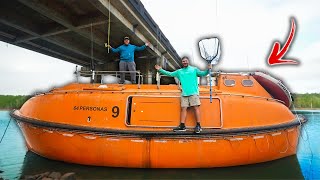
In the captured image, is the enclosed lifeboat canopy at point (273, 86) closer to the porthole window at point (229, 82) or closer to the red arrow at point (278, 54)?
the red arrow at point (278, 54)

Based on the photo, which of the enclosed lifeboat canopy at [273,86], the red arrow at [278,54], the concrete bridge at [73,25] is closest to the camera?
the red arrow at [278,54]

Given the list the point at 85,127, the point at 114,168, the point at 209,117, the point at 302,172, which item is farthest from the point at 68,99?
the point at 302,172

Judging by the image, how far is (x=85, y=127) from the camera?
19.7ft

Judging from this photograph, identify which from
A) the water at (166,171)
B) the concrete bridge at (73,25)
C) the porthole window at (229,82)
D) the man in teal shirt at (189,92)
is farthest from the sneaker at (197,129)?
the concrete bridge at (73,25)

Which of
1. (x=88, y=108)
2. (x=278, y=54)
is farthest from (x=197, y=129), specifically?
(x=278, y=54)

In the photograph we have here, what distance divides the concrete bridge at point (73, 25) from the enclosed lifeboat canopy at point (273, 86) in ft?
15.5

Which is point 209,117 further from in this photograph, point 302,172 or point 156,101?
point 302,172

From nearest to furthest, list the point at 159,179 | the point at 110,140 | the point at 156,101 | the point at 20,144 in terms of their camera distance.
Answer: the point at 159,179 < the point at 110,140 < the point at 156,101 < the point at 20,144

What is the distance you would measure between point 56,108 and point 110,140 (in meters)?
1.62

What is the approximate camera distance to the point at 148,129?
6.05 m

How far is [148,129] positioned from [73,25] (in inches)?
237

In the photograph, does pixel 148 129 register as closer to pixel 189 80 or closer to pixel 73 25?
pixel 189 80

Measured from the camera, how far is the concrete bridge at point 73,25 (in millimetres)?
8922

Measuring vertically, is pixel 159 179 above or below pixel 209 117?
below
